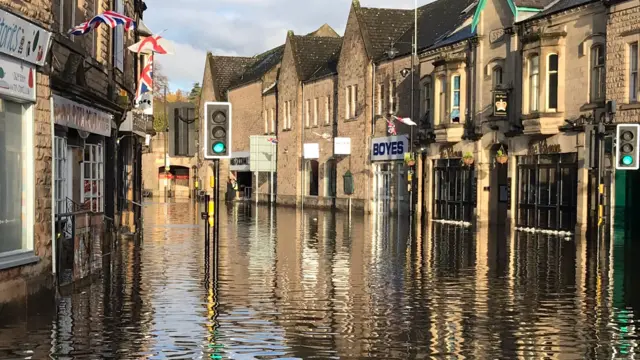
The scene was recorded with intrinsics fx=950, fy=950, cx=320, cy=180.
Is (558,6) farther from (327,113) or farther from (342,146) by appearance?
(327,113)

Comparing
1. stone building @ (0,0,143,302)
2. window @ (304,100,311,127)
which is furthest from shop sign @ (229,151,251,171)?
stone building @ (0,0,143,302)

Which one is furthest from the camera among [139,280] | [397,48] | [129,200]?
[397,48]

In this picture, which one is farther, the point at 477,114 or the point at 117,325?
the point at 477,114

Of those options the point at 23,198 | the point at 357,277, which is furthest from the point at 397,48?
the point at 23,198

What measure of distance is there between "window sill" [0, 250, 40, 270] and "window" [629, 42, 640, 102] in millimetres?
20576

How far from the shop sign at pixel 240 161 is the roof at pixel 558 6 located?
42.0 meters

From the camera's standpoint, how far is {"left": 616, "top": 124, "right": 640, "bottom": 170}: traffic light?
20.6 meters

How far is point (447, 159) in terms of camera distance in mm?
40719

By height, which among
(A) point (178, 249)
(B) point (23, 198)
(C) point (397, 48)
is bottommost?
(A) point (178, 249)

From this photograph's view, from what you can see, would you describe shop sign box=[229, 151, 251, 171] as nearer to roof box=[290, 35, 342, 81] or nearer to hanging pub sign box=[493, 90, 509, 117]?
roof box=[290, 35, 342, 81]

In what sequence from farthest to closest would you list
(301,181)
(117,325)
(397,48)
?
(301,181)
(397,48)
(117,325)

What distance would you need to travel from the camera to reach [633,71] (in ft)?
93.1

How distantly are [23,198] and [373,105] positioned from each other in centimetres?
3796

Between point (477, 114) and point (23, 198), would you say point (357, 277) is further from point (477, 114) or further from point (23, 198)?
point (477, 114)
